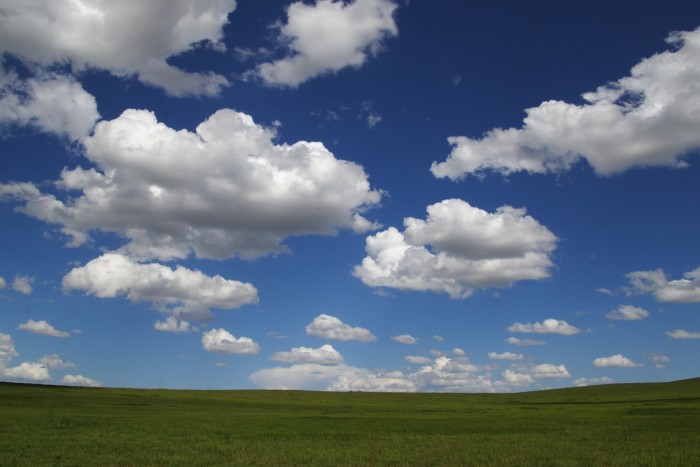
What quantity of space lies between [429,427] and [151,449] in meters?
27.9

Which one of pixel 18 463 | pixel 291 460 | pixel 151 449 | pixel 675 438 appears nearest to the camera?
pixel 18 463

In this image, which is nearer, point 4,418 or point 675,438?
Answer: point 675,438

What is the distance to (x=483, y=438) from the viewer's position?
42.5 m

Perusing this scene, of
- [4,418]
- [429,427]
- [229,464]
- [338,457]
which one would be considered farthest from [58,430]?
[429,427]

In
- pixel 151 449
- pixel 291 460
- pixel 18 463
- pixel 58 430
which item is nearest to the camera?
pixel 18 463

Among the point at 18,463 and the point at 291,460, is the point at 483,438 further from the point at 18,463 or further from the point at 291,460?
the point at 18,463

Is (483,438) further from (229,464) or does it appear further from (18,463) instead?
(18,463)

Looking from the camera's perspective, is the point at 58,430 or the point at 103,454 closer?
the point at 103,454

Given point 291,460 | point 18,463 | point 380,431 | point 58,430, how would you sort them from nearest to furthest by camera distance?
point 18,463, point 291,460, point 58,430, point 380,431

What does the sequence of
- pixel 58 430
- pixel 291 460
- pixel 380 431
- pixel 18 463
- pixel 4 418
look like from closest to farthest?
pixel 18 463 → pixel 291 460 → pixel 58 430 → pixel 380 431 → pixel 4 418

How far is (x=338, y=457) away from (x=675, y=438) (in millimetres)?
25879

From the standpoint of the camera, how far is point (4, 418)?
5275cm

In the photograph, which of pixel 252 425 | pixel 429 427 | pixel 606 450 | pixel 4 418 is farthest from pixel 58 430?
pixel 606 450

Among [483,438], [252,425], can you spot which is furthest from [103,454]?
[483,438]
